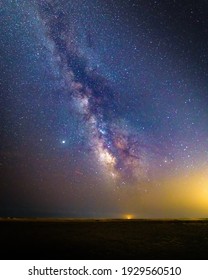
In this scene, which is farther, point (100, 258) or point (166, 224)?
point (166, 224)

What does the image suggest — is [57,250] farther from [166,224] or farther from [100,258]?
[166,224]

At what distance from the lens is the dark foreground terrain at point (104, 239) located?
34.2 ft

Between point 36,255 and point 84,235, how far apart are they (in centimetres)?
357

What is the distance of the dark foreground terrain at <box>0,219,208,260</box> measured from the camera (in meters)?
10.4

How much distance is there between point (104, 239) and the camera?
1281 cm

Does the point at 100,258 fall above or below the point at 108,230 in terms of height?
below

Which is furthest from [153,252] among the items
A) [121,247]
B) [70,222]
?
[70,222]
